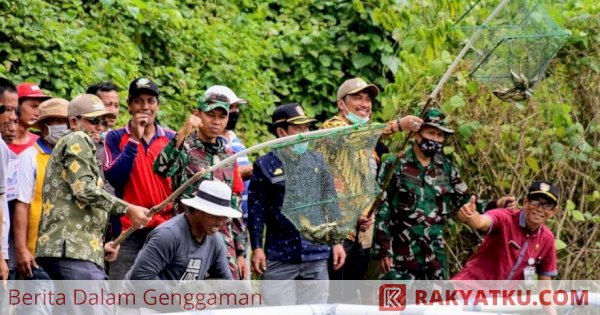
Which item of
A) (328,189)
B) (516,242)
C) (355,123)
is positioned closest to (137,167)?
(328,189)

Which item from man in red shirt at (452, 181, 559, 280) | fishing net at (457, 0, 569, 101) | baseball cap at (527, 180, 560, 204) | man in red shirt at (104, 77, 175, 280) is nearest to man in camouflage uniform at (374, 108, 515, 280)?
man in red shirt at (452, 181, 559, 280)

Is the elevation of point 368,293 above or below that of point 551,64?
below

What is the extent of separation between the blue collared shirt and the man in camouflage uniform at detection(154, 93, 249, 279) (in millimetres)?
208

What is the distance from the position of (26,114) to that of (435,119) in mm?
3226

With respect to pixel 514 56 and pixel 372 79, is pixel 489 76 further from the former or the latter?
pixel 372 79

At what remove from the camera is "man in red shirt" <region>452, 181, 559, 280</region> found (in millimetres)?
9109

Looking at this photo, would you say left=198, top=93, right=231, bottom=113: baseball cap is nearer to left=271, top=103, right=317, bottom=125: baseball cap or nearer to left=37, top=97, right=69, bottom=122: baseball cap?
left=271, top=103, right=317, bottom=125: baseball cap

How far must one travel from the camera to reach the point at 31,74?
400 inches

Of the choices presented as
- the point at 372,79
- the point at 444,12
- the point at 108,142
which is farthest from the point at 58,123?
the point at 372,79

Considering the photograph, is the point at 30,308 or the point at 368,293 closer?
the point at 30,308

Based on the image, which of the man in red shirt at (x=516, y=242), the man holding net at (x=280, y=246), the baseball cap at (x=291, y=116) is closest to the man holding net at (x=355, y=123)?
the baseball cap at (x=291, y=116)

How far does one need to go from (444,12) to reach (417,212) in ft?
8.60

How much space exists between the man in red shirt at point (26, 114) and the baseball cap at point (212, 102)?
1.19 m

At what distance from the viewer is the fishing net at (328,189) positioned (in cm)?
761
